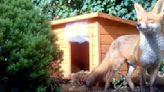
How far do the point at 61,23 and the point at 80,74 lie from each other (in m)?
1.01

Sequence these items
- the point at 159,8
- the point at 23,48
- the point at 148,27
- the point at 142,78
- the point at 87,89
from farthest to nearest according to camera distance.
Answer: the point at 87,89 < the point at 142,78 < the point at 159,8 < the point at 148,27 < the point at 23,48

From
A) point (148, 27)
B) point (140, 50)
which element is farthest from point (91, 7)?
point (148, 27)

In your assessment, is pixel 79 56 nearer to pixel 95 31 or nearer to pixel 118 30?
pixel 118 30

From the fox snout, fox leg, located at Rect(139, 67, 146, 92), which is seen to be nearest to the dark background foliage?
fox leg, located at Rect(139, 67, 146, 92)

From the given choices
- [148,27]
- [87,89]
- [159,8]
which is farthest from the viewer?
[87,89]

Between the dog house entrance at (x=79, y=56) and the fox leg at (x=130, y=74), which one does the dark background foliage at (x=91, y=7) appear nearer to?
the dog house entrance at (x=79, y=56)

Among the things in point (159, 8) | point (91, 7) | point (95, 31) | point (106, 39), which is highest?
point (91, 7)

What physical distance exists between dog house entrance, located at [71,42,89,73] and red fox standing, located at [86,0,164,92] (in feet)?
5.86

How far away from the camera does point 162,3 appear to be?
567 cm

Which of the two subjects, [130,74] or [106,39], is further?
[106,39]

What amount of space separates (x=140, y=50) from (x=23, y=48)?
5.76 ft

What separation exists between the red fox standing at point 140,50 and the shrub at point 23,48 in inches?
46.0

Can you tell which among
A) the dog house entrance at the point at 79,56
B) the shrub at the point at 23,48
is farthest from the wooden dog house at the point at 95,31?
the shrub at the point at 23,48

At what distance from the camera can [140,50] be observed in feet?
19.6
